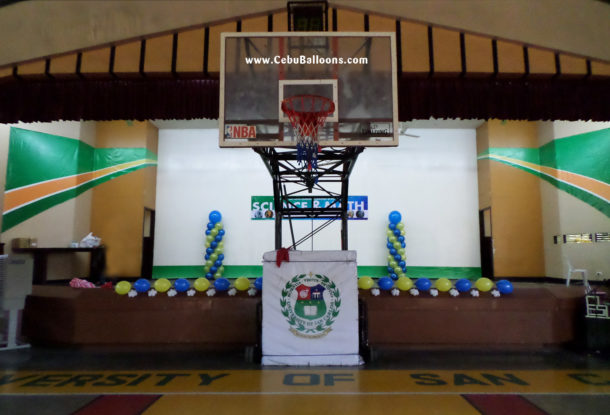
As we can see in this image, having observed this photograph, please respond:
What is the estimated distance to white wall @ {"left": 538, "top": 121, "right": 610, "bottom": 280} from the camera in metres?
8.10

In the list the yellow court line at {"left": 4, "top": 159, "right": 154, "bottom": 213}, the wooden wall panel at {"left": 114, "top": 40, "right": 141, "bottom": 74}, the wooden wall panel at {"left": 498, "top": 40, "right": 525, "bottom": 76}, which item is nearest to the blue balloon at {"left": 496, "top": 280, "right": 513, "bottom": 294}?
the wooden wall panel at {"left": 498, "top": 40, "right": 525, "bottom": 76}

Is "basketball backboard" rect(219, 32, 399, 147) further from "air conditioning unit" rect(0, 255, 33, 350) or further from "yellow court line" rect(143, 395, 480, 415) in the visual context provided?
"air conditioning unit" rect(0, 255, 33, 350)

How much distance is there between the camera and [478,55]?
4.22 metres

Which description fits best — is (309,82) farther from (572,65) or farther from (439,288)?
(572,65)

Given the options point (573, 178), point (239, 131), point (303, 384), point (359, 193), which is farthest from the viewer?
point (359, 193)

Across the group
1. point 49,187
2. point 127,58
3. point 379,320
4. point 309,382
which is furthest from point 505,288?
point 49,187

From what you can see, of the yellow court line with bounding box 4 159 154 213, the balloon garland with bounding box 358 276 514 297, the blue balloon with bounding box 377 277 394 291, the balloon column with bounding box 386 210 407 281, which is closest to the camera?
the balloon garland with bounding box 358 276 514 297

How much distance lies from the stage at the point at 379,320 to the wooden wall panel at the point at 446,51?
252 cm

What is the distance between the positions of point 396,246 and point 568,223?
13.2 feet

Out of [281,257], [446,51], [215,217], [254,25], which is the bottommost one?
[281,257]

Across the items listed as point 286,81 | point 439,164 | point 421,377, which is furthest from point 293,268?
point 439,164

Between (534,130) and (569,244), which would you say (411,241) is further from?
(534,130)

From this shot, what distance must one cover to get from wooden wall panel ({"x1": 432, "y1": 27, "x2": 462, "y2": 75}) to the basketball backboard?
879 mm

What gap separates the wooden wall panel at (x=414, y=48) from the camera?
13.8ft
